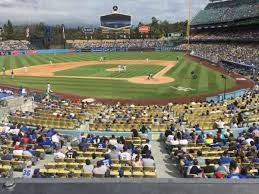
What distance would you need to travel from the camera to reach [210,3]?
138125 millimetres

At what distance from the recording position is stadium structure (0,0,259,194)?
665 centimetres

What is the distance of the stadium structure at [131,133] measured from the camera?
262 inches

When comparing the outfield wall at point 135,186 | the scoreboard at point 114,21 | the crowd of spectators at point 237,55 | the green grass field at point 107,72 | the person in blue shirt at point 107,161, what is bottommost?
the person in blue shirt at point 107,161

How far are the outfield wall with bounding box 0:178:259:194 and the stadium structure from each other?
0.02 m

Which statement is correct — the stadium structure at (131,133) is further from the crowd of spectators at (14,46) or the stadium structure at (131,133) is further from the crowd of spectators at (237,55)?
the crowd of spectators at (14,46)

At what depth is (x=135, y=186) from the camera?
21.1 ft

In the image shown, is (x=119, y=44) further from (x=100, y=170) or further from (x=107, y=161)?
(x=100, y=170)

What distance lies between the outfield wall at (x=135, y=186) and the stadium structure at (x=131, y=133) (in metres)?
0.02

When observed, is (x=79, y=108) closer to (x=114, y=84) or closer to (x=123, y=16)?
(x=114, y=84)

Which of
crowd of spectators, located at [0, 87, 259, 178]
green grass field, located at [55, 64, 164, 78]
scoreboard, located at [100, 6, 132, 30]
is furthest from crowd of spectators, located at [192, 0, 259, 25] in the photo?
crowd of spectators, located at [0, 87, 259, 178]

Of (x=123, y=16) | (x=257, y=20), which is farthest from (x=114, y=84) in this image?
(x=123, y=16)

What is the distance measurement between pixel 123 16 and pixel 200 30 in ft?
91.9

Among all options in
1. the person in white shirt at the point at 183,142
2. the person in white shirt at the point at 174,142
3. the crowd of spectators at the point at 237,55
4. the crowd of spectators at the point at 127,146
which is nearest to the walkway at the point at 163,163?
the crowd of spectators at the point at 127,146

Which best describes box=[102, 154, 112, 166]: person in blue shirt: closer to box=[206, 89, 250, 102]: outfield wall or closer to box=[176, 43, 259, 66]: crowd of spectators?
box=[206, 89, 250, 102]: outfield wall
